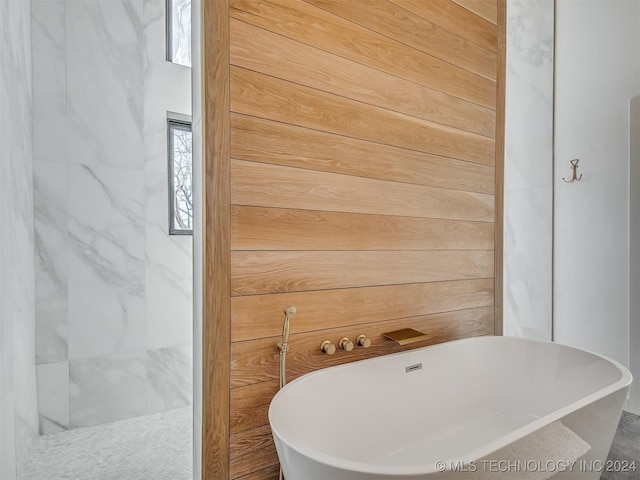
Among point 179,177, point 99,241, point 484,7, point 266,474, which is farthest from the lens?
point 179,177

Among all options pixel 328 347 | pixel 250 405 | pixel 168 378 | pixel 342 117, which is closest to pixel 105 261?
pixel 168 378

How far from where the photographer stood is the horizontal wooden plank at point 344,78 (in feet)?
5.16

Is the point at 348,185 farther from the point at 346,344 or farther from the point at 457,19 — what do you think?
the point at 457,19

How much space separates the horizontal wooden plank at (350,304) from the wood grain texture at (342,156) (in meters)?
0.56

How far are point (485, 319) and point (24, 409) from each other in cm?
272

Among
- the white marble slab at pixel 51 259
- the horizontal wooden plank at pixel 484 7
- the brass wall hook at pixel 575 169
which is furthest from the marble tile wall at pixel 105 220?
the brass wall hook at pixel 575 169

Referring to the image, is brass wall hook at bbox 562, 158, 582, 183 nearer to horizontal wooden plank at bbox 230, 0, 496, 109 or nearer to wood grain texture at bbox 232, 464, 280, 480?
horizontal wooden plank at bbox 230, 0, 496, 109

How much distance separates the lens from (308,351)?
1.72 meters

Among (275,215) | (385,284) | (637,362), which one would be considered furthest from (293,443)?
(637,362)

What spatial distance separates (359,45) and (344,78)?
0.20m

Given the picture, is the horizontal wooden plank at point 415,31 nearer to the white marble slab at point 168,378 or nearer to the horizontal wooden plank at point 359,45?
the horizontal wooden plank at point 359,45

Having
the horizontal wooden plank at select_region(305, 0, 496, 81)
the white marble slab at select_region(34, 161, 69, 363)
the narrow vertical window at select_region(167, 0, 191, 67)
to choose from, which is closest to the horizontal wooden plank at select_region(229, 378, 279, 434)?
the horizontal wooden plank at select_region(305, 0, 496, 81)

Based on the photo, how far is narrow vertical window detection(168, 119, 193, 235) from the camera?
9.78 ft

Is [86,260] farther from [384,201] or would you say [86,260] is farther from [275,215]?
[384,201]
